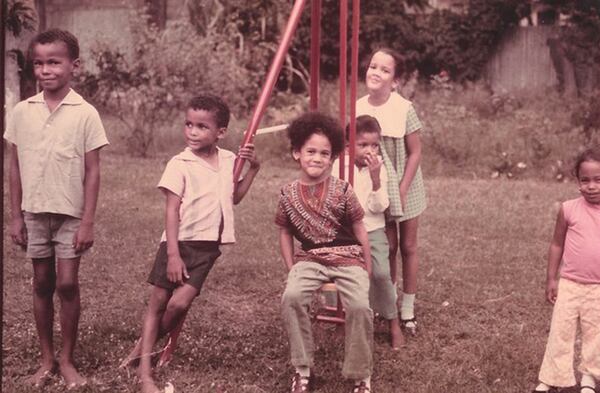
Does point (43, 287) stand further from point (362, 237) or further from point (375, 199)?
point (375, 199)

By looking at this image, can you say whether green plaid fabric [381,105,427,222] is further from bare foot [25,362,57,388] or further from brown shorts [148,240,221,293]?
bare foot [25,362,57,388]

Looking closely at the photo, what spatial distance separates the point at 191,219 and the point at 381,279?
1175mm

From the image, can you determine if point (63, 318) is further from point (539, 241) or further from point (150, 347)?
point (539, 241)

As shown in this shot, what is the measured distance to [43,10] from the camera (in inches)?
714

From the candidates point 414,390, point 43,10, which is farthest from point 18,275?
point 43,10

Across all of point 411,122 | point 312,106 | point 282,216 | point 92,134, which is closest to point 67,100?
point 92,134

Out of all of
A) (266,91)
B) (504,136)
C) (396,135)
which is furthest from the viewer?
(504,136)

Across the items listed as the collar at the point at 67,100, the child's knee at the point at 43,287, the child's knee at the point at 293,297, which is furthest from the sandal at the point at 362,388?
the collar at the point at 67,100

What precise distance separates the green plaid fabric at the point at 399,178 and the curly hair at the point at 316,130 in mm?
718

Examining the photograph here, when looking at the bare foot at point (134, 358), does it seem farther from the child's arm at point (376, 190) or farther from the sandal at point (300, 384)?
the child's arm at point (376, 190)

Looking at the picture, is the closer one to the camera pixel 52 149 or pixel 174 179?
pixel 52 149

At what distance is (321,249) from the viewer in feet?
14.5

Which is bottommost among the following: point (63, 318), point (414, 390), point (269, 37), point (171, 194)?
point (414, 390)

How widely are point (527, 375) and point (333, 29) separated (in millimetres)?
13037
